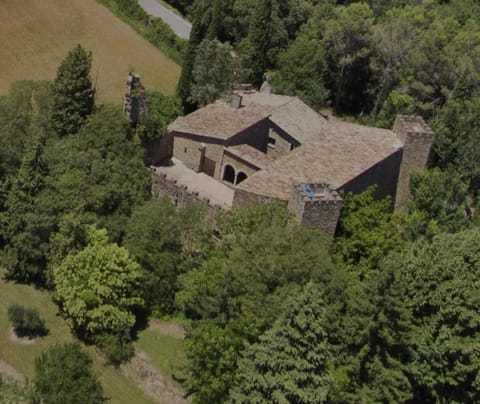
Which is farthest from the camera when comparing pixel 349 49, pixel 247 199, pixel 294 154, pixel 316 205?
pixel 349 49

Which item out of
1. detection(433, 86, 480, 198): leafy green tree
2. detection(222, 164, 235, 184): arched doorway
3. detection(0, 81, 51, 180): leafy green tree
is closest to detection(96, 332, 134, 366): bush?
detection(0, 81, 51, 180): leafy green tree

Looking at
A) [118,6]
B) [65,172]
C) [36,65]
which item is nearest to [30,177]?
[65,172]

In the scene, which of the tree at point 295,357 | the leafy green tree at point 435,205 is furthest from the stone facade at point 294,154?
the tree at point 295,357

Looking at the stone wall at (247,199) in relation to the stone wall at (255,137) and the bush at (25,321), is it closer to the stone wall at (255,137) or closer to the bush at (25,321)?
the stone wall at (255,137)

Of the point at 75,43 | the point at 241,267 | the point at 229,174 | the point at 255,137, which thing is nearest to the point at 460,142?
the point at 255,137

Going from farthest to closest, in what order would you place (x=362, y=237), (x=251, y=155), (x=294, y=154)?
(x=251, y=155), (x=294, y=154), (x=362, y=237)

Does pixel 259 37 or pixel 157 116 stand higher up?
pixel 259 37

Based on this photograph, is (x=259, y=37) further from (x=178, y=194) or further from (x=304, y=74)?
(x=178, y=194)
